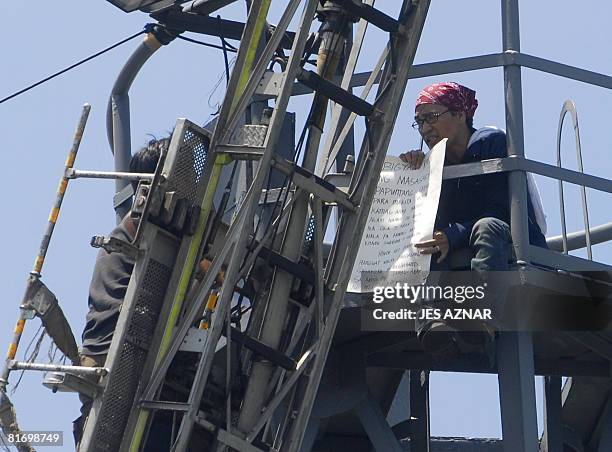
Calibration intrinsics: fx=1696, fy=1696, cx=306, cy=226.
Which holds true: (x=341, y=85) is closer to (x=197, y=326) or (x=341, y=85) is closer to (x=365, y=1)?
(x=365, y=1)

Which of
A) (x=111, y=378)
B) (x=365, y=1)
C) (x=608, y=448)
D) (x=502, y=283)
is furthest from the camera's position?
(x=608, y=448)


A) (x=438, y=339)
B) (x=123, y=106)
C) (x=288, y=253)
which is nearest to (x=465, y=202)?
(x=438, y=339)

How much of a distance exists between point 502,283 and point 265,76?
1989mm

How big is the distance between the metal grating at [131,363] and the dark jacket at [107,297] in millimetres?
128

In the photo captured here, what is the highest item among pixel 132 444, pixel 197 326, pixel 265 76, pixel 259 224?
pixel 265 76

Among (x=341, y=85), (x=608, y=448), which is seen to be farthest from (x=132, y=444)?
(x=608, y=448)

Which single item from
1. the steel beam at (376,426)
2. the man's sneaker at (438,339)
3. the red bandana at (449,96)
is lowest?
the steel beam at (376,426)

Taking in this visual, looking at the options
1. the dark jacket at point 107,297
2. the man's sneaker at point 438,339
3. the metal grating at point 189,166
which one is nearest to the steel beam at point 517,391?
the man's sneaker at point 438,339

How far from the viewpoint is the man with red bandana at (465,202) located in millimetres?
10688

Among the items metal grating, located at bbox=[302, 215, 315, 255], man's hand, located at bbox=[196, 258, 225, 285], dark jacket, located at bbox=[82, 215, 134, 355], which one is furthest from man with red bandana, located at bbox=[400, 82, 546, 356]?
dark jacket, located at bbox=[82, 215, 134, 355]

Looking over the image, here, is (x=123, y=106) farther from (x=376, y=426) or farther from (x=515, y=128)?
(x=515, y=128)

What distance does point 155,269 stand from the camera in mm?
10250

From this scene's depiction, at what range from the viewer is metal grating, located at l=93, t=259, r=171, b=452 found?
1007 cm

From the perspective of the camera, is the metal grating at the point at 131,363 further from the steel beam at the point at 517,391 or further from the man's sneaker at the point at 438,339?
the steel beam at the point at 517,391
